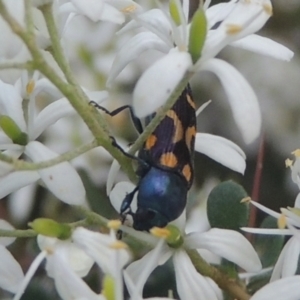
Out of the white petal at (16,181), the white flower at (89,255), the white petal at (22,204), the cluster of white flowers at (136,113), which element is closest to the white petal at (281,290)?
the cluster of white flowers at (136,113)

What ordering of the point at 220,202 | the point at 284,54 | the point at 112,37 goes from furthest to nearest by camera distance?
1. the point at 112,37
2. the point at 220,202
3. the point at 284,54

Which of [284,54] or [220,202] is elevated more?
[284,54]

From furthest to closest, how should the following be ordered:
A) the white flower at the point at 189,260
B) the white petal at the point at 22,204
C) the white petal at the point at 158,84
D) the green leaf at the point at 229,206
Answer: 1. the white petal at the point at 22,204
2. the green leaf at the point at 229,206
3. the white flower at the point at 189,260
4. the white petal at the point at 158,84

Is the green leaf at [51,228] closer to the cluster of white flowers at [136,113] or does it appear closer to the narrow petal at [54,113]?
the cluster of white flowers at [136,113]

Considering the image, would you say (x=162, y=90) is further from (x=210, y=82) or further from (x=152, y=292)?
(x=210, y=82)

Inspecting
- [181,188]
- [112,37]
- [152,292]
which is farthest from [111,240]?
[112,37]

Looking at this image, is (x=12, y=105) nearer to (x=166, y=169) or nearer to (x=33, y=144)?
(x=33, y=144)

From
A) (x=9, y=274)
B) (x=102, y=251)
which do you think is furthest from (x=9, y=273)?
(x=102, y=251)
